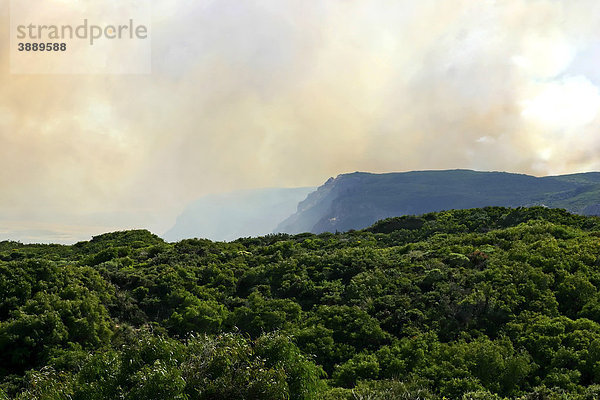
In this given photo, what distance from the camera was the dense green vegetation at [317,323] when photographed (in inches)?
531

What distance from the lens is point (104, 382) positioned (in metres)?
12.9

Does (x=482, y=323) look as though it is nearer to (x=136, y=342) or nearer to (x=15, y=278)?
(x=136, y=342)

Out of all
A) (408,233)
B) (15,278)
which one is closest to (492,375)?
(15,278)

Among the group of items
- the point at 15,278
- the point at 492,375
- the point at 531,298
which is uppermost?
the point at 15,278

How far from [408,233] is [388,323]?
25.1m

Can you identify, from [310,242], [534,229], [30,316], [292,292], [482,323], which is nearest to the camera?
[30,316]

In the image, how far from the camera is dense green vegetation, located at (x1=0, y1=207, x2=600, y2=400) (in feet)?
44.3

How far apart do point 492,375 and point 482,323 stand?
5649 millimetres

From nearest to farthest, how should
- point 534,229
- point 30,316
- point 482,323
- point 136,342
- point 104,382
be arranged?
point 104,382 < point 136,342 < point 30,316 < point 482,323 < point 534,229

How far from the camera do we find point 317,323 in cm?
2584

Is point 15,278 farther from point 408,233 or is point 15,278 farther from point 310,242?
point 408,233

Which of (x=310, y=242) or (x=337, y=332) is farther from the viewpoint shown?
(x=310, y=242)

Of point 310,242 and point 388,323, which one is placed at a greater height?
point 310,242

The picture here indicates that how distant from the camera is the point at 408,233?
49531 mm
